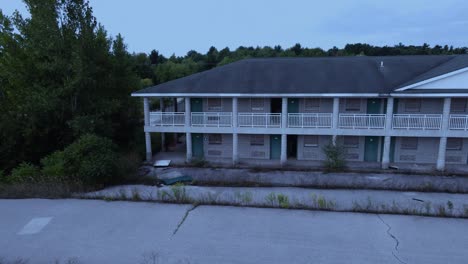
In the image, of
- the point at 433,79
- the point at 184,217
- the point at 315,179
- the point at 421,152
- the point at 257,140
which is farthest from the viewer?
the point at 257,140

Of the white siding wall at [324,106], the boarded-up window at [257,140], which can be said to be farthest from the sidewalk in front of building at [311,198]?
the white siding wall at [324,106]

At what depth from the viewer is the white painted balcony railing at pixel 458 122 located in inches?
608

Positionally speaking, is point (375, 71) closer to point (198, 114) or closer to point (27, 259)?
point (198, 114)

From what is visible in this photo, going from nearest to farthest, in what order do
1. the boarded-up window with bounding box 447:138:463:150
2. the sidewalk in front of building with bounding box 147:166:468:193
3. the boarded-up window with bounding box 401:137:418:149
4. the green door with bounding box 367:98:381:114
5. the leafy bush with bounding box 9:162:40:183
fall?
the leafy bush with bounding box 9:162:40:183 → the sidewalk in front of building with bounding box 147:166:468:193 → the boarded-up window with bounding box 447:138:463:150 → the green door with bounding box 367:98:381:114 → the boarded-up window with bounding box 401:137:418:149

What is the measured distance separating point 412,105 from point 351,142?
13.2 ft

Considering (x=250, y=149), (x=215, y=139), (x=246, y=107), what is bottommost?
(x=250, y=149)

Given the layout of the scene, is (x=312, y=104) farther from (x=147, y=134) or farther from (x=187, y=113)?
(x=147, y=134)

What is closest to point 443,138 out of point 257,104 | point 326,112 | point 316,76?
point 326,112

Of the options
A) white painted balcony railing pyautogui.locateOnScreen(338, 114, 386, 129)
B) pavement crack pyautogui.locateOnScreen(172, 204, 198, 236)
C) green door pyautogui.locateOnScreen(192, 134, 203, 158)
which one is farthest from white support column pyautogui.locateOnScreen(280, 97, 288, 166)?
pavement crack pyautogui.locateOnScreen(172, 204, 198, 236)

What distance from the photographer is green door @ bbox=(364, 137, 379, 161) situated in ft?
56.5

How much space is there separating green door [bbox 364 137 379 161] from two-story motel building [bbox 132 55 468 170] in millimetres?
55

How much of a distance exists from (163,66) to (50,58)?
4416 centimetres

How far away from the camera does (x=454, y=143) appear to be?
1666cm

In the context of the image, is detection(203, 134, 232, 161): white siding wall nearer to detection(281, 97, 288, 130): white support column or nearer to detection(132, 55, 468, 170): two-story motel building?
detection(132, 55, 468, 170): two-story motel building
